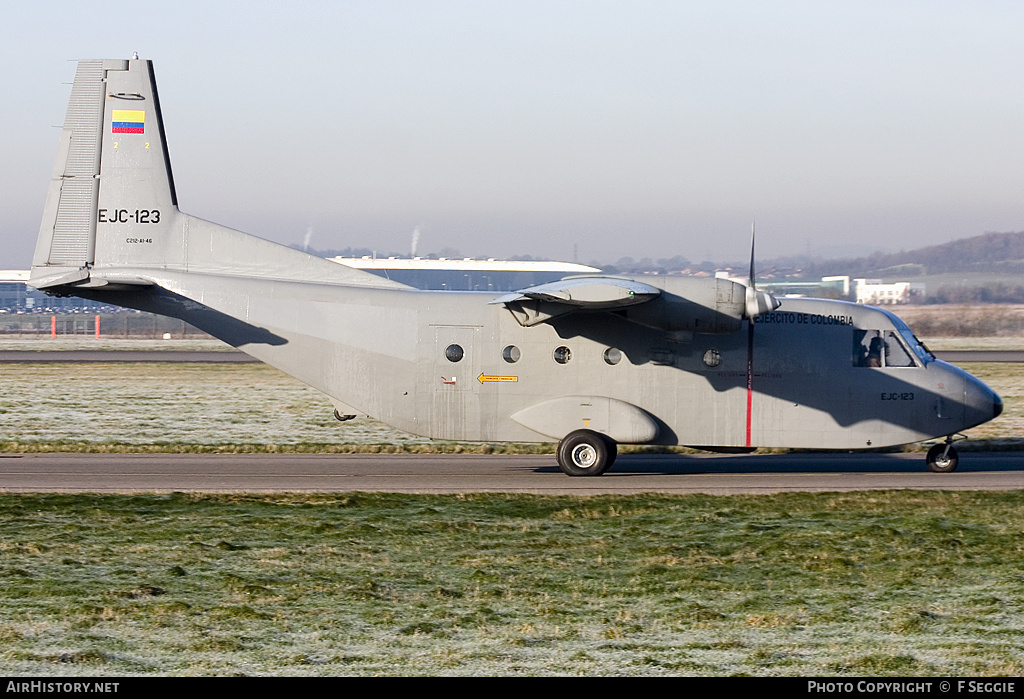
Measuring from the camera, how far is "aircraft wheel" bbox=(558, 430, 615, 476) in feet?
62.4

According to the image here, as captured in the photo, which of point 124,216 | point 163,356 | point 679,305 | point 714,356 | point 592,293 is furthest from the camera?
point 163,356

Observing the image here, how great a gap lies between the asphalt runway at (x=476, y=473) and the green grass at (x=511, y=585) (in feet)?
4.23

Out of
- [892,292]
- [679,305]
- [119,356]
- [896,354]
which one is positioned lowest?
[896,354]

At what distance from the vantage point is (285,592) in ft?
35.1

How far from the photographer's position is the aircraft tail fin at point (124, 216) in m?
19.5

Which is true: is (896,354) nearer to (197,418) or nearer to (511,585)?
(511,585)

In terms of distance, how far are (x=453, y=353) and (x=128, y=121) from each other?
7810mm

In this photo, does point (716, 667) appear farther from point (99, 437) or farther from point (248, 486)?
point (99, 437)

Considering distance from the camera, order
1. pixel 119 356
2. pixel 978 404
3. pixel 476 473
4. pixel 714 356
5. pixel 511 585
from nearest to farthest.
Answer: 1. pixel 511 585
2. pixel 714 356
3. pixel 978 404
4. pixel 476 473
5. pixel 119 356

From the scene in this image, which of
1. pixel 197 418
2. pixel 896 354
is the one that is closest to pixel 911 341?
pixel 896 354

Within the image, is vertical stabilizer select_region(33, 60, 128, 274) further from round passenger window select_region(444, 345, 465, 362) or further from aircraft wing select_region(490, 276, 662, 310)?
aircraft wing select_region(490, 276, 662, 310)

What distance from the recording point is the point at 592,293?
56.7 ft
